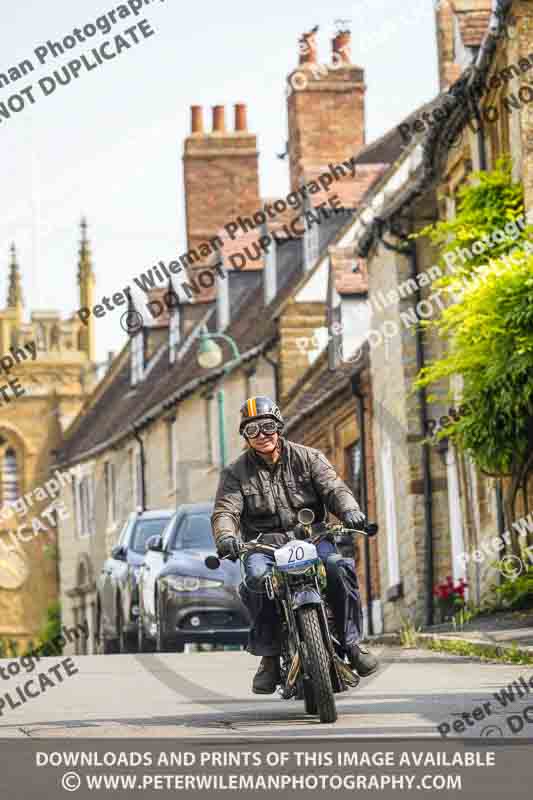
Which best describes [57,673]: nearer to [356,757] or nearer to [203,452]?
[356,757]

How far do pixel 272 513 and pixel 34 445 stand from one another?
7066cm

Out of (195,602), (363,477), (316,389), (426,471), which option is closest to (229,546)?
(195,602)

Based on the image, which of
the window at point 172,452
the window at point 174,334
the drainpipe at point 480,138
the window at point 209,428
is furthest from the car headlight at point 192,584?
the window at point 174,334

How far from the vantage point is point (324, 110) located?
43.0m

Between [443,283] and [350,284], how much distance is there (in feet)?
36.4

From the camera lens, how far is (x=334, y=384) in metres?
33.9

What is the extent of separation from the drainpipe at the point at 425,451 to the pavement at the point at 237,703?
9.05 metres

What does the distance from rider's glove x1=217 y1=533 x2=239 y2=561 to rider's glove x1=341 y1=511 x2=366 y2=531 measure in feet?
2.02

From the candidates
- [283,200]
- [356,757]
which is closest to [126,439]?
[283,200]

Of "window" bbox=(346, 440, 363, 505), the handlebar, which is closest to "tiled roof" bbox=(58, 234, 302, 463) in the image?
"window" bbox=(346, 440, 363, 505)

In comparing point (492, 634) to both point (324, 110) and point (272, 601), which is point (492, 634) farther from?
point (324, 110)

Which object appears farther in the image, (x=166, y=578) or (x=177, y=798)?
(x=166, y=578)

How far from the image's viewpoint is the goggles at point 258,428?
11.2 metres

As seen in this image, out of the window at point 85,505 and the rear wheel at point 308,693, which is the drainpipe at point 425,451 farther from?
the window at point 85,505
